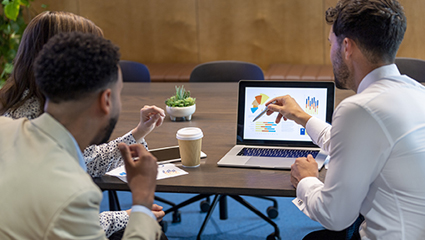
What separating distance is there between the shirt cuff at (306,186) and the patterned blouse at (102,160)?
63cm

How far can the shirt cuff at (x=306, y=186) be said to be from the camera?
1.33 meters

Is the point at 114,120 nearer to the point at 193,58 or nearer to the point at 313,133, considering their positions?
the point at 313,133

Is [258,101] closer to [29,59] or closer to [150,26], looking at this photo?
[29,59]

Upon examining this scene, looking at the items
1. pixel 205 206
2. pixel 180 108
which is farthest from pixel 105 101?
pixel 205 206

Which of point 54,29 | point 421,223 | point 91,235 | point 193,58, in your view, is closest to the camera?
point 91,235

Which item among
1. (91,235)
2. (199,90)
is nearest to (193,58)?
(199,90)

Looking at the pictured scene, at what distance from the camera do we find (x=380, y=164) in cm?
119

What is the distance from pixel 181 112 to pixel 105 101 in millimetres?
1158

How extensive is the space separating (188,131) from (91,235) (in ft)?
2.39

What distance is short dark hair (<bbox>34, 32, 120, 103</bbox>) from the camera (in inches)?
37.9

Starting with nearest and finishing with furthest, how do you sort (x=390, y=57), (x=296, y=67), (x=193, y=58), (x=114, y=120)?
(x=114, y=120) → (x=390, y=57) → (x=296, y=67) → (x=193, y=58)

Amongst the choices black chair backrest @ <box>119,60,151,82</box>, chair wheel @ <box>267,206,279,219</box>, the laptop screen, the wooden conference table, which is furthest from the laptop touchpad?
black chair backrest @ <box>119,60,151,82</box>

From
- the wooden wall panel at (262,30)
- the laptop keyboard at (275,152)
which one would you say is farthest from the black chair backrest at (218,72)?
the wooden wall panel at (262,30)

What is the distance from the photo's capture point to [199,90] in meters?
2.88
